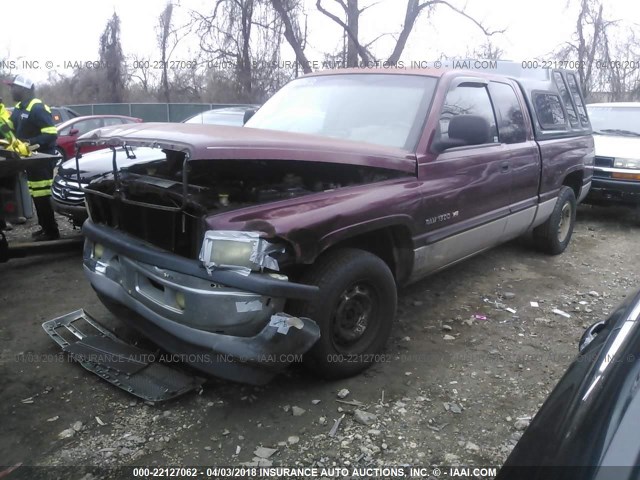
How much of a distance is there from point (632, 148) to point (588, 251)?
2302 millimetres

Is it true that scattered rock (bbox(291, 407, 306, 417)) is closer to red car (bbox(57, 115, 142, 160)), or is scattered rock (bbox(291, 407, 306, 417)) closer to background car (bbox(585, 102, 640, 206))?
background car (bbox(585, 102, 640, 206))

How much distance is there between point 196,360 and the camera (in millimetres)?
2670

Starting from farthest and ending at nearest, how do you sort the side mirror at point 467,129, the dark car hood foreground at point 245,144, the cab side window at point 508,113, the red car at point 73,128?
the red car at point 73,128
the cab side window at point 508,113
the side mirror at point 467,129
the dark car hood foreground at point 245,144

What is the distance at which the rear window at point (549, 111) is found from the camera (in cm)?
505

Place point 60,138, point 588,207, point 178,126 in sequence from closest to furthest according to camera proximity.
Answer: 1. point 178,126
2. point 588,207
3. point 60,138

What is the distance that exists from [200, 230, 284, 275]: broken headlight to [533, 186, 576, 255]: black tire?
4.12 m

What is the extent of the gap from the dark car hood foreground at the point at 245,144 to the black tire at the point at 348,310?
565mm

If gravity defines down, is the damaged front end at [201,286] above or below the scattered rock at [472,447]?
above

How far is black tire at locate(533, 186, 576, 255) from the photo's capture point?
5562 millimetres

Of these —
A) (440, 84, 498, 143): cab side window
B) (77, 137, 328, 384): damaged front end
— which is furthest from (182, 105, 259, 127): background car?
(77, 137, 328, 384): damaged front end

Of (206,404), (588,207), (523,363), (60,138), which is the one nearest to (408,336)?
(523,363)

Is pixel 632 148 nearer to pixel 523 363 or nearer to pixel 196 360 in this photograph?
pixel 523 363

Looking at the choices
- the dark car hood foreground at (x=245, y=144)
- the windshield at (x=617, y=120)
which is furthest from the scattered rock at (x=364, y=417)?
the windshield at (x=617, y=120)

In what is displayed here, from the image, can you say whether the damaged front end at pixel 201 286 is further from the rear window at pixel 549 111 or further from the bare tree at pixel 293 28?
the bare tree at pixel 293 28
